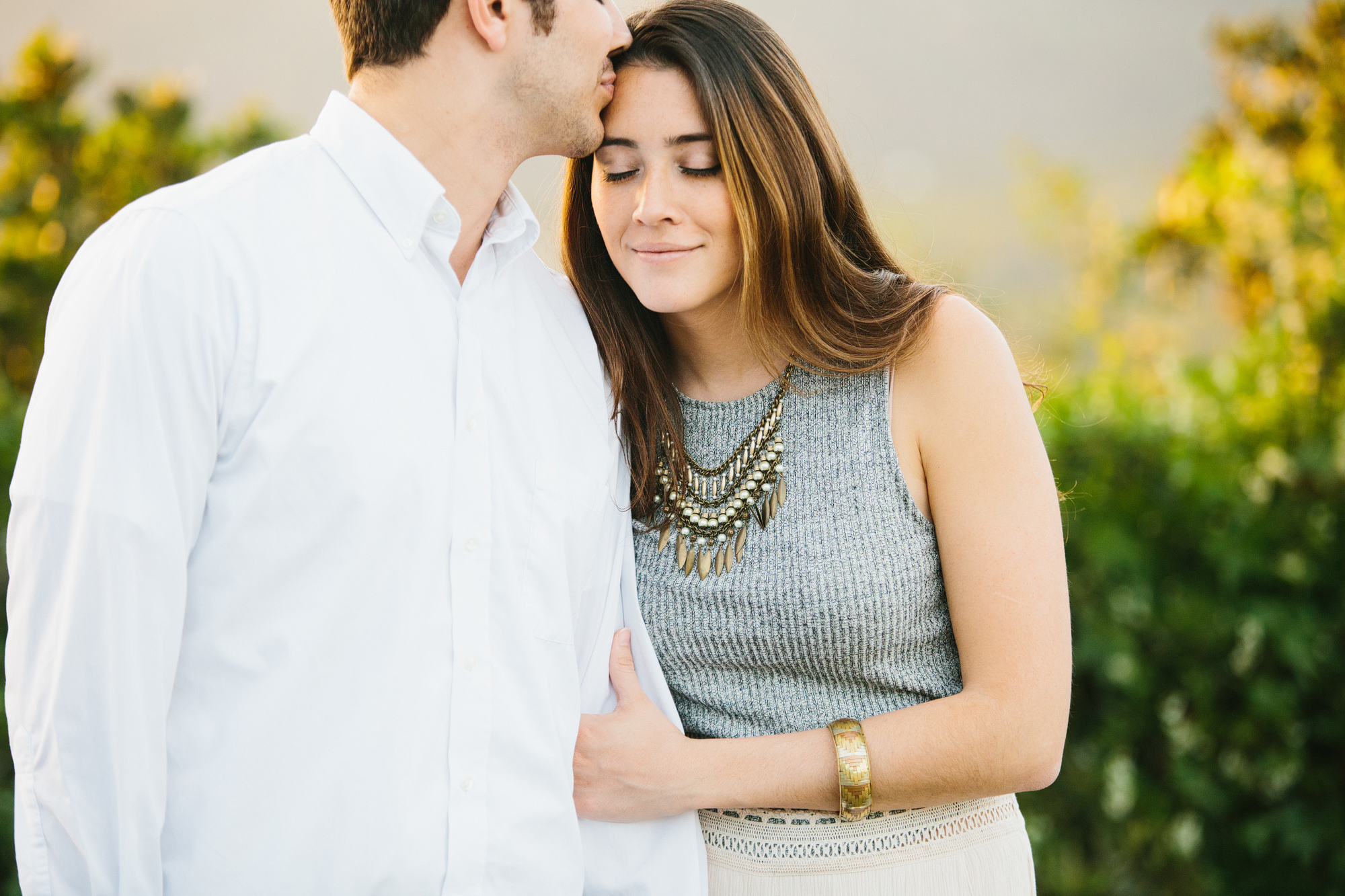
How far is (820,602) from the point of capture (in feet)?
6.14

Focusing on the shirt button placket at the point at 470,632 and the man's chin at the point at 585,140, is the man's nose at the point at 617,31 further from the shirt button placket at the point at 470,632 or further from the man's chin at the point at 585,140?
the shirt button placket at the point at 470,632

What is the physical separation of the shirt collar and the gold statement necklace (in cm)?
67

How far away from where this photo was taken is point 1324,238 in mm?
4406

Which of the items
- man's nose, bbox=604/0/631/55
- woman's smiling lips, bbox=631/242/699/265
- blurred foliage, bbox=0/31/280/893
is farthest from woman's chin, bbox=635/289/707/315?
blurred foliage, bbox=0/31/280/893

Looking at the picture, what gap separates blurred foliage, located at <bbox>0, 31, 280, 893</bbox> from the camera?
4.27 meters

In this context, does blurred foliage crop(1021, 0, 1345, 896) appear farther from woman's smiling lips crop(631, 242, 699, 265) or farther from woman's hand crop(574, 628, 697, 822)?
woman's hand crop(574, 628, 697, 822)

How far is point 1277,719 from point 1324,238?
83.2 inches

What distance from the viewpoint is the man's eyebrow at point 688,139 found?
194 cm

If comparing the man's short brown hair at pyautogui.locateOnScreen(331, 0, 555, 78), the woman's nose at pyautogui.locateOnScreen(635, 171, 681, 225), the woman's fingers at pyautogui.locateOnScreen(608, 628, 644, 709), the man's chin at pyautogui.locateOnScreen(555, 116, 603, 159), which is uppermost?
the man's short brown hair at pyautogui.locateOnScreen(331, 0, 555, 78)

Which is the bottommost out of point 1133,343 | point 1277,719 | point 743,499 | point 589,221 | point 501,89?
point 1277,719

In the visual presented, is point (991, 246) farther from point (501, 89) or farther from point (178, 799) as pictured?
point (178, 799)

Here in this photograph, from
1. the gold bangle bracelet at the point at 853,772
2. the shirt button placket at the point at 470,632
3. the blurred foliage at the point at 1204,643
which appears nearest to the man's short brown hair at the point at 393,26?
the shirt button placket at the point at 470,632

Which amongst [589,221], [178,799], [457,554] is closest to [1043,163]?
[589,221]

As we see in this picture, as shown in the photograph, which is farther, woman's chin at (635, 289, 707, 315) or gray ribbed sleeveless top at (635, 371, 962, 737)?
woman's chin at (635, 289, 707, 315)
